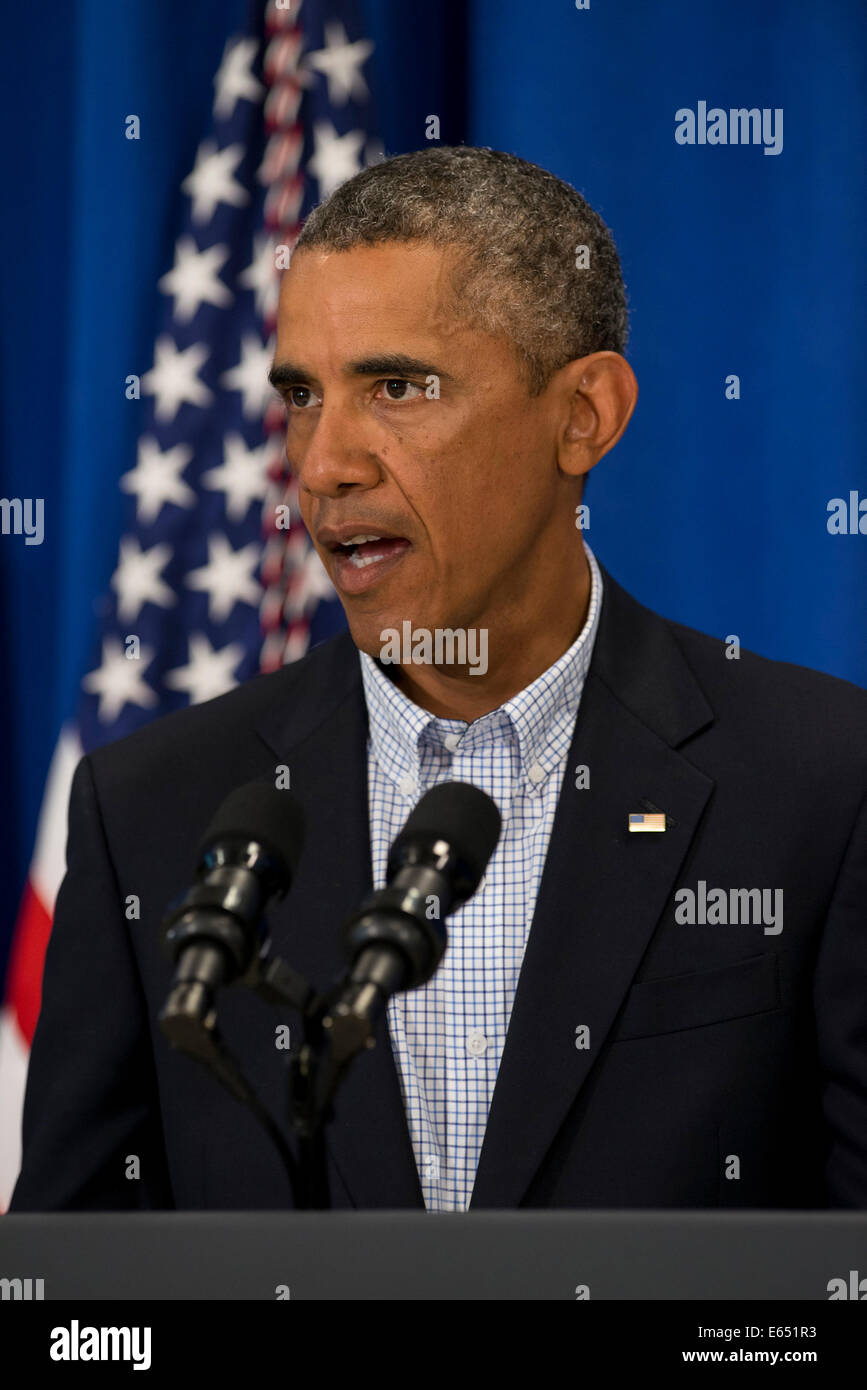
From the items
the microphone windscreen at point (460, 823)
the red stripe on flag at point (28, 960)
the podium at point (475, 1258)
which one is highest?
the microphone windscreen at point (460, 823)

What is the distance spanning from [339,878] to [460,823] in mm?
766

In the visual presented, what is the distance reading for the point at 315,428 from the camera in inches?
66.7

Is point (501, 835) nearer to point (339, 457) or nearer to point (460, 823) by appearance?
point (339, 457)

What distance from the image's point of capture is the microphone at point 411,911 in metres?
0.86

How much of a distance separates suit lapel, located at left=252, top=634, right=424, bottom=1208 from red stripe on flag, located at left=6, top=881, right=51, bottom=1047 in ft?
2.96

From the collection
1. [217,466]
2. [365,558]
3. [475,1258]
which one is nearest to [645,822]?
[365,558]

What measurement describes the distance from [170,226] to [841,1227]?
2.21 meters

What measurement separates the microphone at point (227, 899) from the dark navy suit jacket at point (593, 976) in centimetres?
68

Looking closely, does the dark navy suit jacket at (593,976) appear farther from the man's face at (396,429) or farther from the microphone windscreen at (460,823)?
the microphone windscreen at (460,823)

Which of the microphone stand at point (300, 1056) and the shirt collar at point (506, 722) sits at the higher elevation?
the shirt collar at point (506, 722)

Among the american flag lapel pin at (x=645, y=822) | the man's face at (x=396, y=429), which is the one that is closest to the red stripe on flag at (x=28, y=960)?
the man's face at (x=396, y=429)
